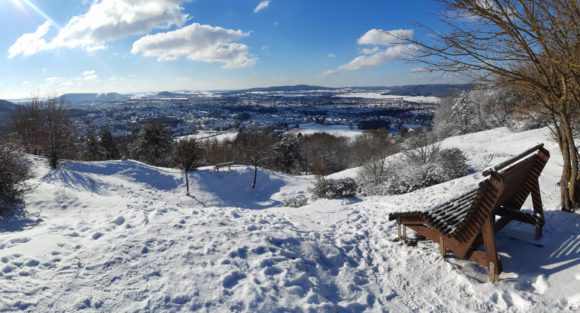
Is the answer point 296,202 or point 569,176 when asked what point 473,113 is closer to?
point 296,202

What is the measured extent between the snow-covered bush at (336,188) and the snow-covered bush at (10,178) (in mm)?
10638

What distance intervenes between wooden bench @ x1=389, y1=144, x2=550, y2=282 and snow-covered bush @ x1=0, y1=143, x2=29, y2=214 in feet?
30.3

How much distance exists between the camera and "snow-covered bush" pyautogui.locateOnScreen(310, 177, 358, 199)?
47.0 feet

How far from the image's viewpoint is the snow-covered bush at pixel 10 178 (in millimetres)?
8250

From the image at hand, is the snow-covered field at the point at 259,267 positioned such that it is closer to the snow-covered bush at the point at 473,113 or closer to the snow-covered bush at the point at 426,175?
the snow-covered bush at the point at 426,175

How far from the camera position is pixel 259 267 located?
512 cm

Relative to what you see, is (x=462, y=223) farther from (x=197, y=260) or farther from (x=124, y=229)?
(x=124, y=229)

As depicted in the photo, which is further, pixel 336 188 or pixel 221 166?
pixel 221 166

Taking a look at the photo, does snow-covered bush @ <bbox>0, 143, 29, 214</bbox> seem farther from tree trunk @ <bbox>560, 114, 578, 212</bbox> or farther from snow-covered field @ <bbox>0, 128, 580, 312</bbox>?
tree trunk @ <bbox>560, 114, 578, 212</bbox>

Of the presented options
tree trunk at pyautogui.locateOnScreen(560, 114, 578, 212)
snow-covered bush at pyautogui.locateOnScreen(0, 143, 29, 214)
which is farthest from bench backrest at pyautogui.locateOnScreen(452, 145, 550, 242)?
snow-covered bush at pyautogui.locateOnScreen(0, 143, 29, 214)

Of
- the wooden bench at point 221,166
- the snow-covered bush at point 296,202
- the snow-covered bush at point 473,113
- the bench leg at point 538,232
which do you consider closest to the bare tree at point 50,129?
the wooden bench at point 221,166

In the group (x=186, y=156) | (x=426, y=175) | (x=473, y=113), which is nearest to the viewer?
(x=426, y=175)

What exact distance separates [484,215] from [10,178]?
1068 cm

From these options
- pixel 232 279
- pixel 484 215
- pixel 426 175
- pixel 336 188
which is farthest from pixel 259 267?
pixel 426 175
